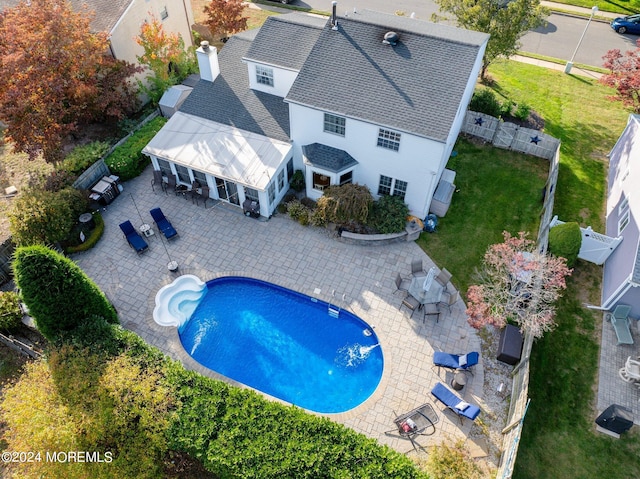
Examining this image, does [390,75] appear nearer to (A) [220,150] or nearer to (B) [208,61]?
(A) [220,150]

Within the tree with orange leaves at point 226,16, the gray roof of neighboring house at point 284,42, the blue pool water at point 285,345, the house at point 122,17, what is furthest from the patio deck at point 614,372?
the tree with orange leaves at point 226,16

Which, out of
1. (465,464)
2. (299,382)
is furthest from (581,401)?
(299,382)

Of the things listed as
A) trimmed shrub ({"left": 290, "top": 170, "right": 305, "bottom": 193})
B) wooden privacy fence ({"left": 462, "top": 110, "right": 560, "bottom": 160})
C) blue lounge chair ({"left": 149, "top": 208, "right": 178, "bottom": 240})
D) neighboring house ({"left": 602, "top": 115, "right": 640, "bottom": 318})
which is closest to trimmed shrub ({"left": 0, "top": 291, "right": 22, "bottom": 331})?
blue lounge chair ({"left": 149, "top": 208, "right": 178, "bottom": 240})

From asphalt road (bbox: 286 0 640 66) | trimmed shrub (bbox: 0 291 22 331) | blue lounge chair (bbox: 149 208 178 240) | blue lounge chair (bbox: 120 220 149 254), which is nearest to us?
trimmed shrub (bbox: 0 291 22 331)

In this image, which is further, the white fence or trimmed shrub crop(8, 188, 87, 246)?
the white fence

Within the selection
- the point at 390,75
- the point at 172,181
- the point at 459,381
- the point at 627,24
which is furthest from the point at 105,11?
the point at 627,24

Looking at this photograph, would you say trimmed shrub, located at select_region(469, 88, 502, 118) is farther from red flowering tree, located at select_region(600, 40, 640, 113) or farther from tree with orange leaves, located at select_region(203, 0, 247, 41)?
tree with orange leaves, located at select_region(203, 0, 247, 41)
